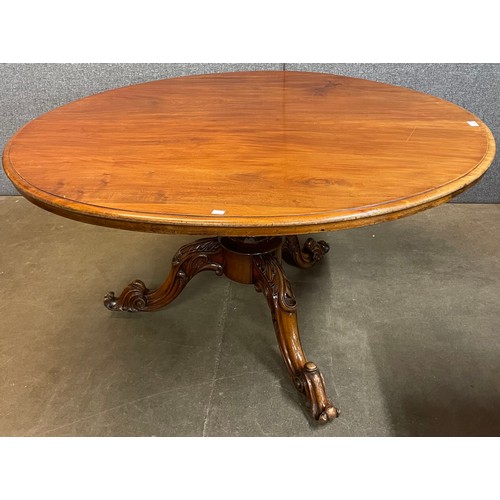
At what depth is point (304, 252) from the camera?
1.57 m

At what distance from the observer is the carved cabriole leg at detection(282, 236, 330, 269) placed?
1.50 m

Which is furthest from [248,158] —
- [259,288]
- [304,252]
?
[304,252]

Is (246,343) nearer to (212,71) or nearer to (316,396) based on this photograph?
(316,396)

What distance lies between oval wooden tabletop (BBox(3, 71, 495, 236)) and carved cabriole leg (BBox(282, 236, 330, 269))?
49cm

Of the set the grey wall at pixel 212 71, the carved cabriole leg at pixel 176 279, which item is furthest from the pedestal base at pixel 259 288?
the grey wall at pixel 212 71

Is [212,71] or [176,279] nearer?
[176,279]

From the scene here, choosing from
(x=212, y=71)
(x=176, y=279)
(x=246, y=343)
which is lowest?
(x=246, y=343)

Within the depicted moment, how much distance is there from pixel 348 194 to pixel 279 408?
61 centimetres

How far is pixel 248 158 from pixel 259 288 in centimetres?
42

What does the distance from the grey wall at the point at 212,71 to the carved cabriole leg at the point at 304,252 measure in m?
0.73

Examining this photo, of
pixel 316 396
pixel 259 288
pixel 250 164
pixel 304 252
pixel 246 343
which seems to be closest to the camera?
pixel 250 164

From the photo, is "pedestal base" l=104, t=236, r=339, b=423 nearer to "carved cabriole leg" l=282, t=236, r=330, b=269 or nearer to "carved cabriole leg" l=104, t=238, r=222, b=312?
"carved cabriole leg" l=104, t=238, r=222, b=312

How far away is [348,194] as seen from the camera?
2.38 feet

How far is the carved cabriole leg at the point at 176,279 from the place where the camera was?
1243 mm
